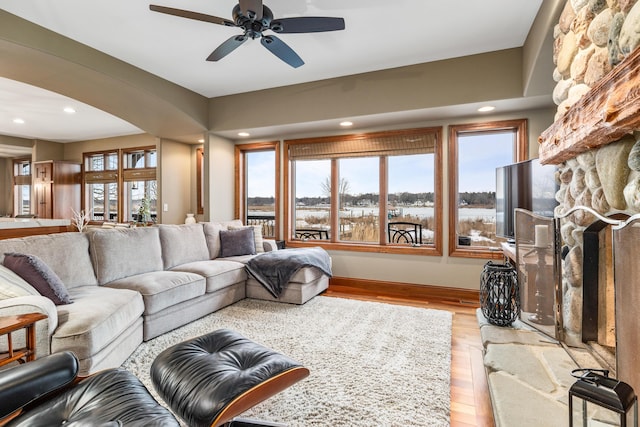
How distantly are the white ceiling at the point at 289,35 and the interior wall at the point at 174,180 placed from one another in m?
1.57

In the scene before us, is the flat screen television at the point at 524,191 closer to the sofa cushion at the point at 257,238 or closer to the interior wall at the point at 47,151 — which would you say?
the sofa cushion at the point at 257,238

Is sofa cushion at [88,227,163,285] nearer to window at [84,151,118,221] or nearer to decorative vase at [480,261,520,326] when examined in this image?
decorative vase at [480,261,520,326]

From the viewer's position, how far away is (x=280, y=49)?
9.22 feet

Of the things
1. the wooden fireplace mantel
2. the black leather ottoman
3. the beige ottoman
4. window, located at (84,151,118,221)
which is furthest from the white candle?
window, located at (84,151,118,221)

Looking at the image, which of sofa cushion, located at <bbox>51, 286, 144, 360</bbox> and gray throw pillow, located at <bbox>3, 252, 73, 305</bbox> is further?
gray throw pillow, located at <bbox>3, 252, 73, 305</bbox>

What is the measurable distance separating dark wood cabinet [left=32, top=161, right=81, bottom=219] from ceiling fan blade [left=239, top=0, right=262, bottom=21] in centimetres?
731

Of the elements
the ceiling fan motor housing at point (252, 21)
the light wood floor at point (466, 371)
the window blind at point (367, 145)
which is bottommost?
the light wood floor at point (466, 371)

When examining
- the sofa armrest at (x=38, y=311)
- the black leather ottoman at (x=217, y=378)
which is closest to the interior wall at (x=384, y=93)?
the black leather ottoman at (x=217, y=378)

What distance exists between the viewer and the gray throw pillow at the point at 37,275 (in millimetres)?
→ 2131

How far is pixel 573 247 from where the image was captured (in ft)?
6.05

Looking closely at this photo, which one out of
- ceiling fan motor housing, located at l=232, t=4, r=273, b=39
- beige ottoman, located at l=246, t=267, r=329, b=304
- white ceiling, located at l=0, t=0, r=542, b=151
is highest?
white ceiling, located at l=0, t=0, r=542, b=151

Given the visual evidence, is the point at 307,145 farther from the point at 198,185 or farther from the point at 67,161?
the point at 67,161

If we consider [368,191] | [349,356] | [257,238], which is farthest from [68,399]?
[368,191]

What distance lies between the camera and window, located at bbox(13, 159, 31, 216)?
845 cm
